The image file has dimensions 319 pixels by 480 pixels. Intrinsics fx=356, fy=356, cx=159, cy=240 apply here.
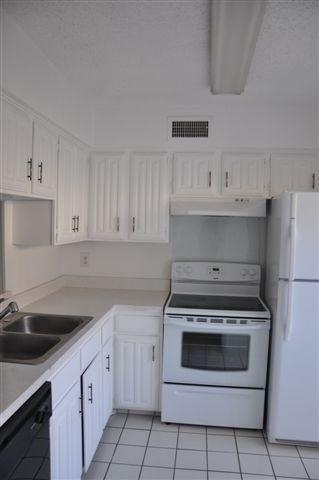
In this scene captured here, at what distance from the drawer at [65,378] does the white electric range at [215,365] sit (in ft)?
2.86

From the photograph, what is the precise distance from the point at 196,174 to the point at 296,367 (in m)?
1.60

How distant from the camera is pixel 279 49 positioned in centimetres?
198

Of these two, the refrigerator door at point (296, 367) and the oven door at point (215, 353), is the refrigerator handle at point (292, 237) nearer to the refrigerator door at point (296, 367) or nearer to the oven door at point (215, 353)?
the refrigerator door at point (296, 367)

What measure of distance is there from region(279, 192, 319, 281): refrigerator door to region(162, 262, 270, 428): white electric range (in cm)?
43

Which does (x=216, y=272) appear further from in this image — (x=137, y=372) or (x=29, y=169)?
(x=29, y=169)

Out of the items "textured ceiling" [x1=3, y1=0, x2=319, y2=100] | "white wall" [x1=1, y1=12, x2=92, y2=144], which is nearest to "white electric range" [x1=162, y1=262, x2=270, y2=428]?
"white wall" [x1=1, y1=12, x2=92, y2=144]

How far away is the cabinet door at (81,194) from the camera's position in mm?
2695

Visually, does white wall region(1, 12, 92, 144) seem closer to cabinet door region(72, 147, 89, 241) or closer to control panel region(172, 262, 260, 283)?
cabinet door region(72, 147, 89, 241)

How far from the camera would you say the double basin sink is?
6.17 ft

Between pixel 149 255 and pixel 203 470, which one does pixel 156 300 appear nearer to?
pixel 149 255

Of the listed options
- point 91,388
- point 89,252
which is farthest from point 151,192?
point 91,388

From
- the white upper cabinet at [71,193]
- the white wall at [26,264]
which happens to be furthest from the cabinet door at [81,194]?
the white wall at [26,264]

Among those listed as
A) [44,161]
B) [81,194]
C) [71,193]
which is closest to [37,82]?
[44,161]

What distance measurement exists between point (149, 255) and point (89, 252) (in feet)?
1.84
